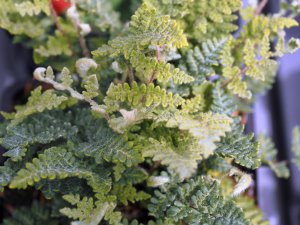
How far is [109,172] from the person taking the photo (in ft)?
3.15

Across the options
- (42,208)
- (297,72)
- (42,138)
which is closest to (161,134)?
(42,138)

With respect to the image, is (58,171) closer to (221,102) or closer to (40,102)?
(40,102)

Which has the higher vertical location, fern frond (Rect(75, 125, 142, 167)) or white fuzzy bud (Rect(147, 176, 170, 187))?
fern frond (Rect(75, 125, 142, 167))

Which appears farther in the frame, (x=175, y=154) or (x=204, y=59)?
(x=204, y=59)

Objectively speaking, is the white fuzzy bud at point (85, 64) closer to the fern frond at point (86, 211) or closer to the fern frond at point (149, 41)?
the fern frond at point (149, 41)

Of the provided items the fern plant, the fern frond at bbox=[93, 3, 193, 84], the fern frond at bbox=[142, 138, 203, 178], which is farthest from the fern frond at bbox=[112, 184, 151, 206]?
the fern frond at bbox=[93, 3, 193, 84]

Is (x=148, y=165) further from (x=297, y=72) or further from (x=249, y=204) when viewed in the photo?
(x=297, y=72)

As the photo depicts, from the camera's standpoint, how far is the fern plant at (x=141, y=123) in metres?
0.88

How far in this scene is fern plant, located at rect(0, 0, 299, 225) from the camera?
88cm

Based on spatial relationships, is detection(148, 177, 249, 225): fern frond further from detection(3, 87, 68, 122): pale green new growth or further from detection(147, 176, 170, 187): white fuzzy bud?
detection(3, 87, 68, 122): pale green new growth

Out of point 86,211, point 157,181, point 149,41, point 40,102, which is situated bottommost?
point 86,211

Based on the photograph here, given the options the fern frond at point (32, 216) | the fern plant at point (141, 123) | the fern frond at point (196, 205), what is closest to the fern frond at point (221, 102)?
the fern plant at point (141, 123)

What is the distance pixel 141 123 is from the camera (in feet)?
3.40

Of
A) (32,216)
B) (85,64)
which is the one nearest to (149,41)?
(85,64)
